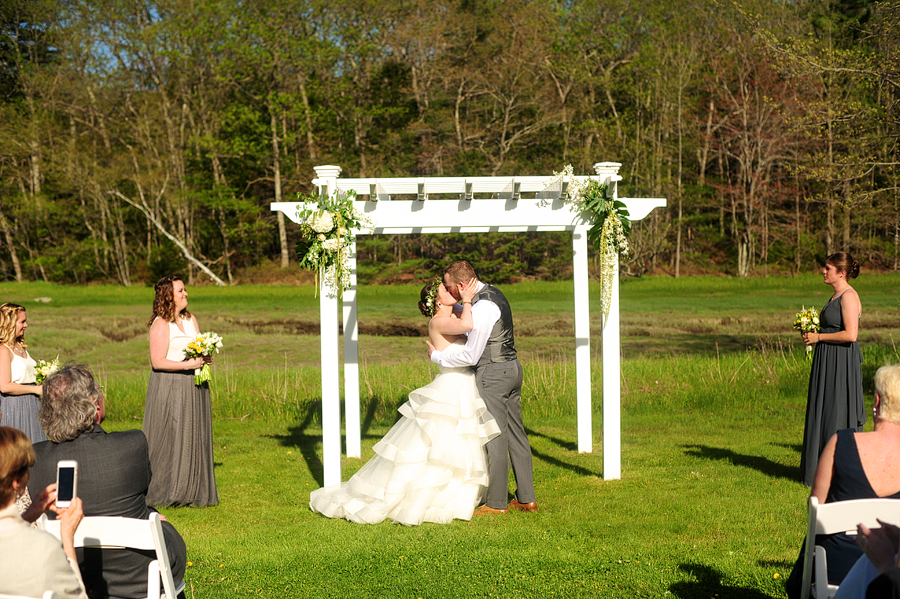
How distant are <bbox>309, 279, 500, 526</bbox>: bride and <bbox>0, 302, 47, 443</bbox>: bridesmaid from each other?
2669 mm

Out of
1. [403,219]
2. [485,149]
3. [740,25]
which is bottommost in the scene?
[403,219]

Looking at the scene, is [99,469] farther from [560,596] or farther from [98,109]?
[98,109]

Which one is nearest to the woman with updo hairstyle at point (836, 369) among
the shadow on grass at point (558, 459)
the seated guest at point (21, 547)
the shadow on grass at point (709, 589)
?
the shadow on grass at point (558, 459)

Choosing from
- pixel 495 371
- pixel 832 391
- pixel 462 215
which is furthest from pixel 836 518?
pixel 462 215

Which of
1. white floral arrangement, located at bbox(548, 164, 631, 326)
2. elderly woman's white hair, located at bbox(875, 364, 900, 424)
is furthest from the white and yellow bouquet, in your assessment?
elderly woman's white hair, located at bbox(875, 364, 900, 424)

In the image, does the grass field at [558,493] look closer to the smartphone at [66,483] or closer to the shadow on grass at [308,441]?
the shadow on grass at [308,441]

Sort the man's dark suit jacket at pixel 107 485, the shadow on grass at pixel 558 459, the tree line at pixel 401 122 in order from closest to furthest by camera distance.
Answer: the man's dark suit jacket at pixel 107 485
the shadow on grass at pixel 558 459
the tree line at pixel 401 122

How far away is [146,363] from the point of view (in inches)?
780

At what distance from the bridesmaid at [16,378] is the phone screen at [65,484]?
371 cm

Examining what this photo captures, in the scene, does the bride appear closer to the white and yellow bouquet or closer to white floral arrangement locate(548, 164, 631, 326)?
white floral arrangement locate(548, 164, 631, 326)

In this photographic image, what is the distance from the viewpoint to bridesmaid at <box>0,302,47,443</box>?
629cm

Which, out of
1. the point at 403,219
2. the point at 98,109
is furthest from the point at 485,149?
the point at 403,219

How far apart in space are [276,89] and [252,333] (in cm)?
1638

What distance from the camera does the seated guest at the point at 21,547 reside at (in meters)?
2.65
